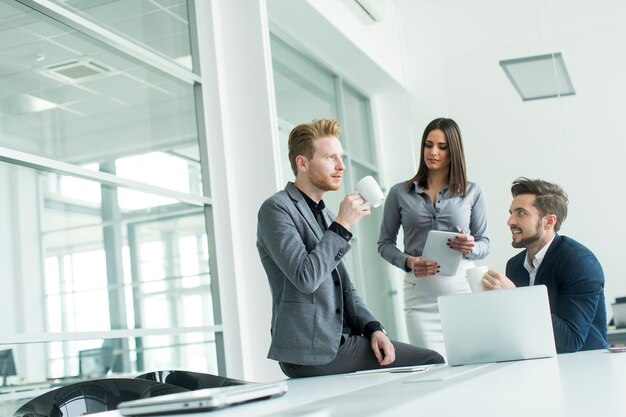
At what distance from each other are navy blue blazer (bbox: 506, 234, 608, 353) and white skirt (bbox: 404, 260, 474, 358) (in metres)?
0.70

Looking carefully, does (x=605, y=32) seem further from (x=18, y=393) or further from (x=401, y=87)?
(x=18, y=393)

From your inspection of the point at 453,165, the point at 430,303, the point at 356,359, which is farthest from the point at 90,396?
the point at 453,165

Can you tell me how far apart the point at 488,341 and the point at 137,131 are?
102 inches

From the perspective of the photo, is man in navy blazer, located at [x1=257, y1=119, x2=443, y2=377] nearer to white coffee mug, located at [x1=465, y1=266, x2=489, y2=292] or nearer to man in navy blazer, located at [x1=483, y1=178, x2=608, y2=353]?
man in navy blazer, located at [x1=483, y1=178, x2=608, y2=353]

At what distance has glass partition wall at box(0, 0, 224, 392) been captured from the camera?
3.06m

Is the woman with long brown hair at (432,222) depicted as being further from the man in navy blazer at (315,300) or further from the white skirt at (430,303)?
the man in navy blazer at (315,300)

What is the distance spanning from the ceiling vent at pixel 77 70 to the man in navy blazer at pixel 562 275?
6.69 feet

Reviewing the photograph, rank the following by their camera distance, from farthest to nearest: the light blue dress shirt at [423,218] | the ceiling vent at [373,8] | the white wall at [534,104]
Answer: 1. the ceiling vent at [373,8]
2. the white wall at [534,104]
3. the light blue dress shirt at [423,218]

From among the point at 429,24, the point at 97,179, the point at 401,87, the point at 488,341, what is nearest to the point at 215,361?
the point at 97,179

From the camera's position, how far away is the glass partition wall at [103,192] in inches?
120

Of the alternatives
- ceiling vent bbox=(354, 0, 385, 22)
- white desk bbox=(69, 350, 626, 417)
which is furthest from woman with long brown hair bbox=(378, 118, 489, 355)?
white desk bbox=(69, 350, 626, 417)

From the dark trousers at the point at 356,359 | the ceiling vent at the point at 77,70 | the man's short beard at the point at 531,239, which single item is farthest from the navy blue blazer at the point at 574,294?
the ceiling vent at the point at 77,70

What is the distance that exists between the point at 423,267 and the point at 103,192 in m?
1.54

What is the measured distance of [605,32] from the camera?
14.2ft
